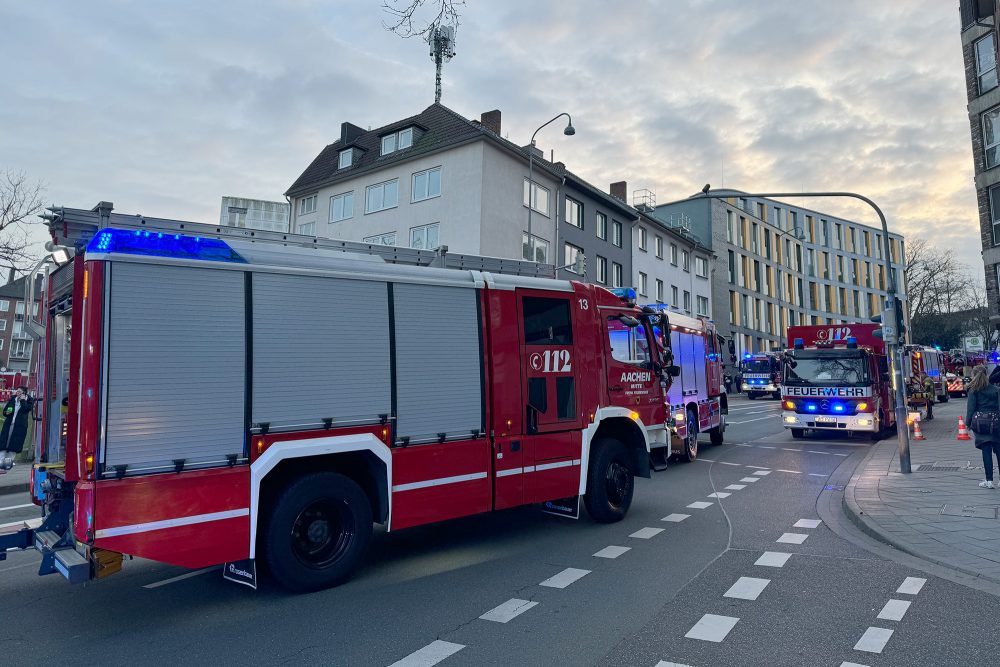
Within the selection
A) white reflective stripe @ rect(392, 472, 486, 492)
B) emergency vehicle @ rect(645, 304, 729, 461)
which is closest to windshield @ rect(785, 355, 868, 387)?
emergency vehicle @ rect(645, 304, 729, 461)

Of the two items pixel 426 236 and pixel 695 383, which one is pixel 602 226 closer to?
pixel 426 236

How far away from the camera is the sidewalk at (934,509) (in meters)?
6.11

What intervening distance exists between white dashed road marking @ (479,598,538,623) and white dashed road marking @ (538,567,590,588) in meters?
0.47

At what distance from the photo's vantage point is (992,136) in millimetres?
23812

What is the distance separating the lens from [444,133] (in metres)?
31.7

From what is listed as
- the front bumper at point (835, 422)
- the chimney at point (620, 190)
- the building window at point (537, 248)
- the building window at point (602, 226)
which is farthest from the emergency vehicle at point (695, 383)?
the chimney at point (620, 190)

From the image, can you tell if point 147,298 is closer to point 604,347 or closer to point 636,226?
point 604,347

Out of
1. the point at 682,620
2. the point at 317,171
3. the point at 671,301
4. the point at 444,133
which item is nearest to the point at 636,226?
the point at 671,301

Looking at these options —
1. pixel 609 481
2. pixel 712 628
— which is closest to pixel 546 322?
pixel 609 481

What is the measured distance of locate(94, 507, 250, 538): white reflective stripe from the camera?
4.31 m

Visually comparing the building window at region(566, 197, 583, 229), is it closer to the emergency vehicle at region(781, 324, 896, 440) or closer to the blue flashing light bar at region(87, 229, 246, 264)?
the emergency vehicle at region(781, 324, 896, 440)

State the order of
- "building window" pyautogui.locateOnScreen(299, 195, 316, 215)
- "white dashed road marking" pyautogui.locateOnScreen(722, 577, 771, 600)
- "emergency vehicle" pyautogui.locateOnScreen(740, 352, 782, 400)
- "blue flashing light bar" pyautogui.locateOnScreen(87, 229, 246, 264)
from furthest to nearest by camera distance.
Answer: "emergency vehicle" pyautogui.locateOnScreen(740, 352, 782, 400), "building window" pyautogui.locateOnScreen(299, 195, 316, 215), "white dashed road marking" pyautogui.locateOnScreen(722, 577, 771, 600), "blue flashing light bar" pyautogui.locateOnScreen(87, 229, 246, 264)

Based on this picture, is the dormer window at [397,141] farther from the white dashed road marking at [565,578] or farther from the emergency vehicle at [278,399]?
the white dashed road marking at [565,578]

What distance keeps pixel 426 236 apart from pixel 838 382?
2010 centimetres
